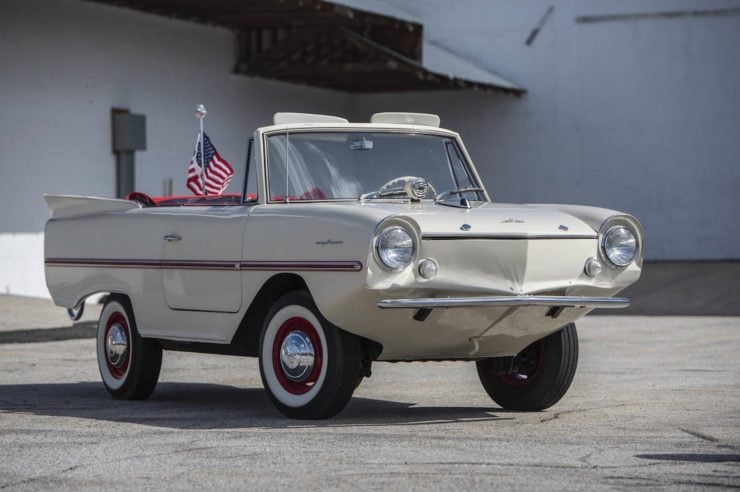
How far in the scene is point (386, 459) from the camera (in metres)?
6.08

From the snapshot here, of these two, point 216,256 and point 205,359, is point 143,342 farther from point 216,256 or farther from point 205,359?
point 205,359

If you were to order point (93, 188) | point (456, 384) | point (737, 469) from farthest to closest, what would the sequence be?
point (93, 188), point (456, 384), point (737, 469)

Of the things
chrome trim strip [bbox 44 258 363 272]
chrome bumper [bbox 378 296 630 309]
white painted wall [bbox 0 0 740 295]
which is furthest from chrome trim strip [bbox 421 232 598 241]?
white painted wall [bbox 0 0 740 295]

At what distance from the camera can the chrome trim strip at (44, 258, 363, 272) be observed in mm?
7246

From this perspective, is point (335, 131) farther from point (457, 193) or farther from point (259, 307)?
point (259, 307)

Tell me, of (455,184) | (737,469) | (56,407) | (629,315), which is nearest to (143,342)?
(56,407)

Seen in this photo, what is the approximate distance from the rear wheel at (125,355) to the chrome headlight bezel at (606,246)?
2815 mm

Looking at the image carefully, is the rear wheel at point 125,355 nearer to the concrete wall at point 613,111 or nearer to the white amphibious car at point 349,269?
the white amphibious car at point 349,269

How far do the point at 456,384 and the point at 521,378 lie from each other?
1544 millimetres

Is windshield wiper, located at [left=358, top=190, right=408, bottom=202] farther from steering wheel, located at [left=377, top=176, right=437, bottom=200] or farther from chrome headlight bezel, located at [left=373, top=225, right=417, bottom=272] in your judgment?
chrome headlight bezel, located at [left=373, top=225, right=417, bottom=272]

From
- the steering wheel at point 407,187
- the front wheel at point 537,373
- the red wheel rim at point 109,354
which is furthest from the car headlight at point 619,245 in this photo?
the red wheel rim at point 109,354

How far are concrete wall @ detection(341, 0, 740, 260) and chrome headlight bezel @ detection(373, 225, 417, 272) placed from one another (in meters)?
20.4

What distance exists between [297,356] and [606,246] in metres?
1.77

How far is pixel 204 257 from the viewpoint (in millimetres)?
8203
